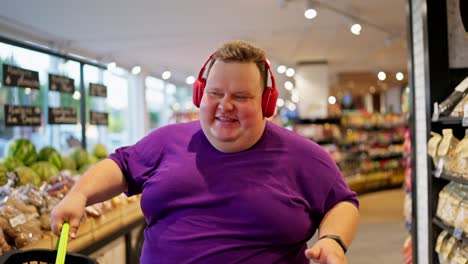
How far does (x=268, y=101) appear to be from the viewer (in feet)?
5.07

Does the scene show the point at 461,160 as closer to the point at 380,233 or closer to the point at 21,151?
the point at 21,151

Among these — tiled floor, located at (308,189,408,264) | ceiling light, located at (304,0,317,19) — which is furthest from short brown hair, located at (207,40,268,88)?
tiled floor, located at (308,189,408,264)

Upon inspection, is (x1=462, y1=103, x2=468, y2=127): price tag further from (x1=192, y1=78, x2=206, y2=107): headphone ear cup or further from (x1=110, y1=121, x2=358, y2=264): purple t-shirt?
(x1=192, y1=78, x2=206, y2=107): headphone ear cup

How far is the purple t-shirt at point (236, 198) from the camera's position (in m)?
1.43

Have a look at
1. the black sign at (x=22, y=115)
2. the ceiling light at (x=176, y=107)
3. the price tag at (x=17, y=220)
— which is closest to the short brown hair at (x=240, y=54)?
the price tag at (x=17, y=220)

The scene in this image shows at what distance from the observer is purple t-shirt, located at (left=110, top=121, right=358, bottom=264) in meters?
1.43

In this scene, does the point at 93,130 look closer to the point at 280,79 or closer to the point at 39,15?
the point at 39,15

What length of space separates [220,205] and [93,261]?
41 cm

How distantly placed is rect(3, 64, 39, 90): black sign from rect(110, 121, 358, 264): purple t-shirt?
2.11 m

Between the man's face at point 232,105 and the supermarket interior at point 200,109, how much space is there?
0.08 metres

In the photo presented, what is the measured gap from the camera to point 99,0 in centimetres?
500

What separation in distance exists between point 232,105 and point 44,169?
8.63ft

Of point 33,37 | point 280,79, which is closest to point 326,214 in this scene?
point 33,37

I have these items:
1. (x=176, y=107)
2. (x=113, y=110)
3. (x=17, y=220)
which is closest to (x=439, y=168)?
(x=17, y=220)
